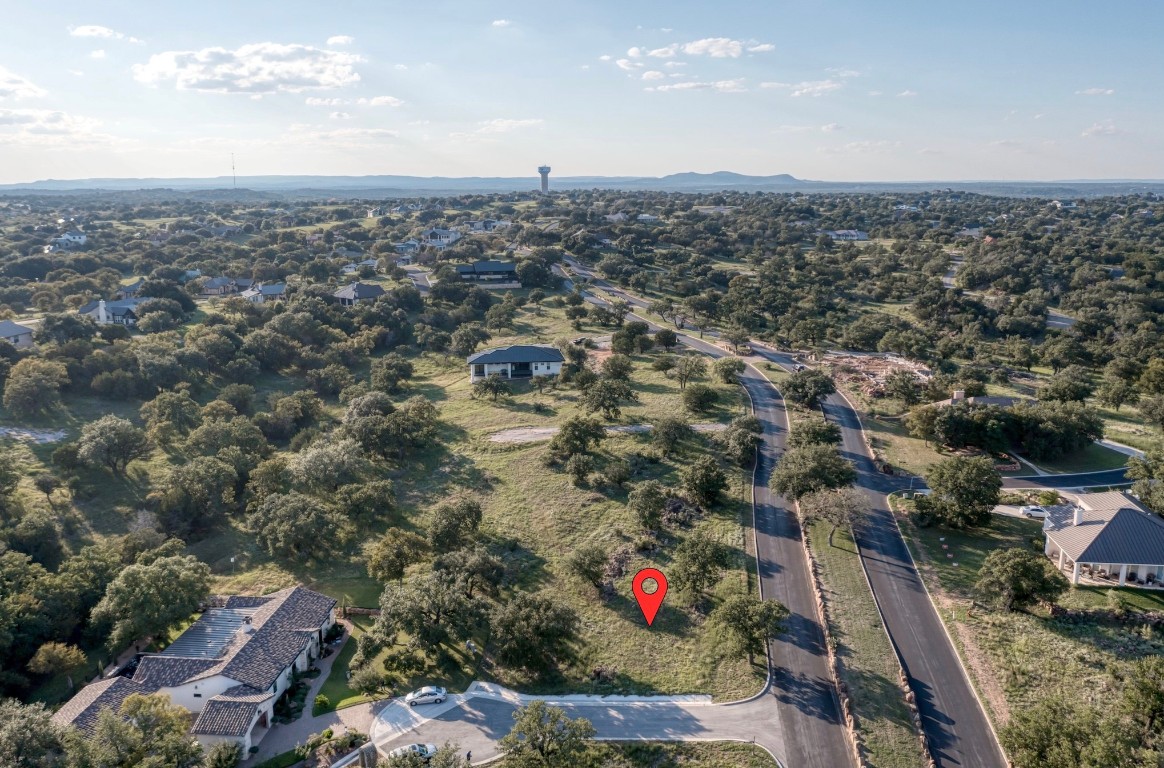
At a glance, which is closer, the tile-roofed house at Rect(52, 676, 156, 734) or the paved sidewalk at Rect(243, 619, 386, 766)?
the tile-roofed house at Rect(52, 676, 156, 734)

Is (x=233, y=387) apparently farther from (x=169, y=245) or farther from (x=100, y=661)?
(x=169, y=245)

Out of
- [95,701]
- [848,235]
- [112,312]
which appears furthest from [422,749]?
[848,235]

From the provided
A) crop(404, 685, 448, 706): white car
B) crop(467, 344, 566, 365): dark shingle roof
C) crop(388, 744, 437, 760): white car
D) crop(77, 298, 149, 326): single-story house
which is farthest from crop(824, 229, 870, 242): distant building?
crop(388, 744, 437, 760): white car

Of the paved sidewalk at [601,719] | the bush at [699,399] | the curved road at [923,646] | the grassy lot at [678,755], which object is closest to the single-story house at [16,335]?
the paved sidewalk at [601,719]

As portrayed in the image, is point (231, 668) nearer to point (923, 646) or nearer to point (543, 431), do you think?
point (543, 431)

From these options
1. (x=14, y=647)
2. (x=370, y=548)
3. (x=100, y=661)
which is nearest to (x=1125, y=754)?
(x=370, y=548)

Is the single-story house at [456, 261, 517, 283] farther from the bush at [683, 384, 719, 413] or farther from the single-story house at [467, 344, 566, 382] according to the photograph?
the bush at [683, 384, 719, 413]

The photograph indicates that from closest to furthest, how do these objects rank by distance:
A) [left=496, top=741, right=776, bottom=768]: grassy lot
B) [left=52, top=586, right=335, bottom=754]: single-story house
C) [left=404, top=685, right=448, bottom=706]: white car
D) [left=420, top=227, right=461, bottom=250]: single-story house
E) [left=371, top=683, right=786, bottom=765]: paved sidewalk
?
[left=496, top=741, right=776, bottom=768]: grassy lot → [left=371, top=683, right=786, bottom=765]: paved sidewalk → [left=52, top=586, right=335, bottom=754]: single-story house → [left=404, top=685, right=448, bottom=706]: white car → [left=420, top=227, right=461, bottom=250]: single-story house
